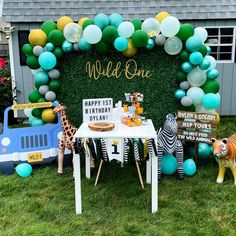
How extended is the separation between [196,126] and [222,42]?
13.2 ft

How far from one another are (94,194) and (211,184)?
1576mm

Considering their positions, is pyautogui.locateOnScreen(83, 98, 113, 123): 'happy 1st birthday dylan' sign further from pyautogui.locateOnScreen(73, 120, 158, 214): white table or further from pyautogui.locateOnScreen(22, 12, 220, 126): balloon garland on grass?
pyautogui.locateOnScreen(22, 12, 220, 126): balloon garland on grass

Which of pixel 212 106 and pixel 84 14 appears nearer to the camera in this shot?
pixel 212 106

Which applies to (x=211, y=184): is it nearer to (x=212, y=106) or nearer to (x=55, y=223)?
(x=212, y=106)

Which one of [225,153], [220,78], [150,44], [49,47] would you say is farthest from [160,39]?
[220,78]

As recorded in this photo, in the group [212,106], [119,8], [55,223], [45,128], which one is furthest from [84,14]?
[55,223]

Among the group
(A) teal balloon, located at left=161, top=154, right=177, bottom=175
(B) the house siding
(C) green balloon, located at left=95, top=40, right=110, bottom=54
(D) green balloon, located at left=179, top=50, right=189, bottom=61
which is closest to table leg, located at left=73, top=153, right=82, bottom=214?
(A) teal balloon, located at left=161, top=154, right=177, bottom=175

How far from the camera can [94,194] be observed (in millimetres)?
4188

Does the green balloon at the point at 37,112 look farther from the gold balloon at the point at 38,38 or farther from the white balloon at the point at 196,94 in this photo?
the white balloon at the point at 196,94

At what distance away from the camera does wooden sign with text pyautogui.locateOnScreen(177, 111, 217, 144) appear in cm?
475

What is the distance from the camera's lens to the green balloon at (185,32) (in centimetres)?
473

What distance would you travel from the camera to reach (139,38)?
4.70 meters

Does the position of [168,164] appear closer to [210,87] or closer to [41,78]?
[210,87]

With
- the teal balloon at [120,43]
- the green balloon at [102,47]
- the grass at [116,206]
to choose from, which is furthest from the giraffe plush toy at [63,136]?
the teal balloon at [120,43]
